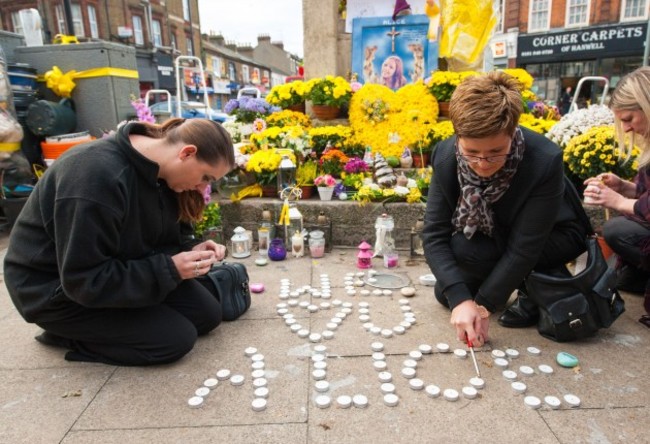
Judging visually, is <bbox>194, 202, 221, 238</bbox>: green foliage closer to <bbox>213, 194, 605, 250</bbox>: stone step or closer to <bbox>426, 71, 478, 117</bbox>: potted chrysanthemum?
<bbox>213, 194, 605, 250</bbox>: stone step

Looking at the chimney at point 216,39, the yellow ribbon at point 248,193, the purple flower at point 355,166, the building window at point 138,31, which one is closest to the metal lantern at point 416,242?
the purple flower at point 355,166

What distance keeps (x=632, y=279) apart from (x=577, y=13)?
72.0ft

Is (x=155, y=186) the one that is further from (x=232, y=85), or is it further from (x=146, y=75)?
(x=232, y=85)

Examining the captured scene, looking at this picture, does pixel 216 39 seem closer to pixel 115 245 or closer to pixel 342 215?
pixel 342 215

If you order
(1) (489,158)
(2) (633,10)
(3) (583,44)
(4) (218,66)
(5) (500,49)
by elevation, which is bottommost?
(1) (489,158)

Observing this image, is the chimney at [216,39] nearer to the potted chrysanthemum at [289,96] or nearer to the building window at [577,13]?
the building window at [577,13]

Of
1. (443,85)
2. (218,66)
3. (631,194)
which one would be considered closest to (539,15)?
(443,85)

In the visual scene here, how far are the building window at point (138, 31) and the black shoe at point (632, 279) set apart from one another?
2405cm

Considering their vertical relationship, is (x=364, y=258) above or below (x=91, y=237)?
below

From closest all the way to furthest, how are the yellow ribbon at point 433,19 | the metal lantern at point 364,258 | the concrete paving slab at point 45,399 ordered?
the concrete paving slab at point 45,399
the metal lantern at point 364,258
the yellow ribbon at point 433,19

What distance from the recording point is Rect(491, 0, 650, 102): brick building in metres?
19.3

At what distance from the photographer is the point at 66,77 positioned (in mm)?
5914

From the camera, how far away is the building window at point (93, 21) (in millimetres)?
19812

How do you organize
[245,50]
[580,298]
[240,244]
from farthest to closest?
[245,50]
[240,244]
[580,298]
